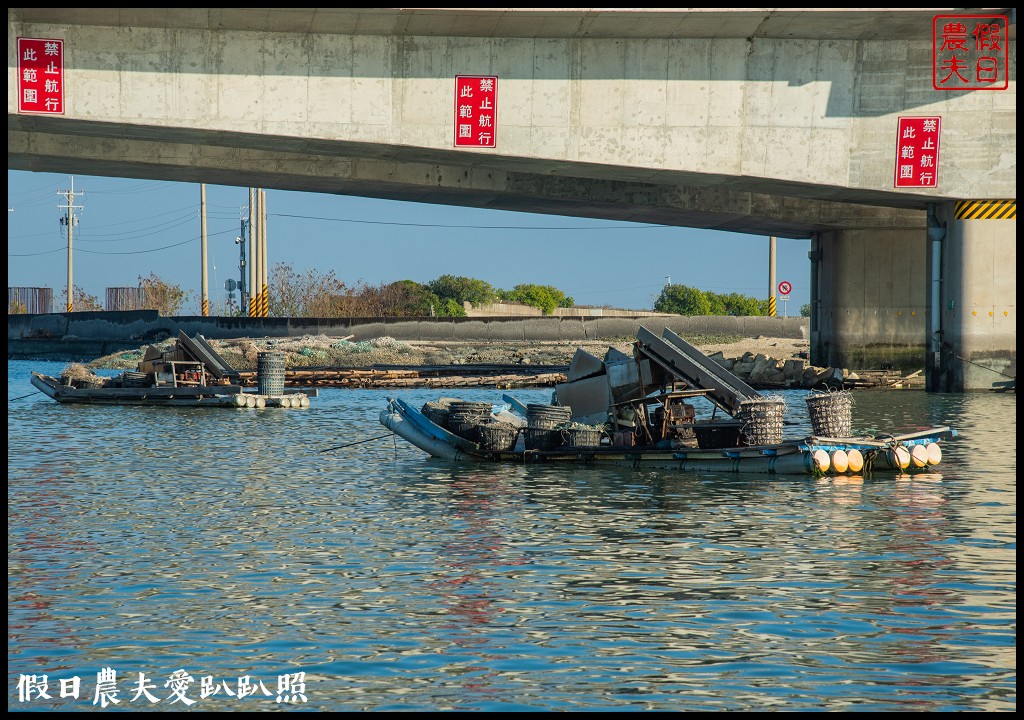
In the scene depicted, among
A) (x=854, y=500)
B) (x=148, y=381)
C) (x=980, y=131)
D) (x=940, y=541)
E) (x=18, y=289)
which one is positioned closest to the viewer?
(x=940, y=541)

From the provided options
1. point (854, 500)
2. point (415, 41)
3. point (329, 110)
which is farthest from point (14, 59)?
point (854, 500)

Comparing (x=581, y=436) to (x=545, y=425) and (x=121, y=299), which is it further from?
(x=121, y=299)

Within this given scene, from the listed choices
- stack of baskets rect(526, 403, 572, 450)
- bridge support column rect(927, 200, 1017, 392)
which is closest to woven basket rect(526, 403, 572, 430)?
stack of baskets rect(526, 403, 572, 450)

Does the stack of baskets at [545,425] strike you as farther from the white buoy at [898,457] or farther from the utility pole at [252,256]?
the utility pole at [252,256]

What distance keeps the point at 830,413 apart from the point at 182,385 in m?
26.4

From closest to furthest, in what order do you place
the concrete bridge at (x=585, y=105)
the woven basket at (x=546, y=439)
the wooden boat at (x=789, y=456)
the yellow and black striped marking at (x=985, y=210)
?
the wooden boat at (x=789, y=456), the woven basket at (x=546, y=439), the concrete bridge at (x=585, y=105), the yellow and black striped marking at (x=985, y=210)

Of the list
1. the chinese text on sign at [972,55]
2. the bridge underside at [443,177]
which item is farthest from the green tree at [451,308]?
the chinese text on sign at [972,55]

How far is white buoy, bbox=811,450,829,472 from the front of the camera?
20531 mm

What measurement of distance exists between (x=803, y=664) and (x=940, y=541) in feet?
20.0

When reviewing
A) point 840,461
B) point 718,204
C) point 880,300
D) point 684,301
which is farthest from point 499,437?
point 684,301

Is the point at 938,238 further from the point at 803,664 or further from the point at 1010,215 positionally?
the point at 803,664

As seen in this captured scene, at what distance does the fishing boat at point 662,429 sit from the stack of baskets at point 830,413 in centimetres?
2

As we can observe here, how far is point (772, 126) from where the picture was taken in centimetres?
3706

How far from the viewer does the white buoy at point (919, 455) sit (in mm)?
21188
